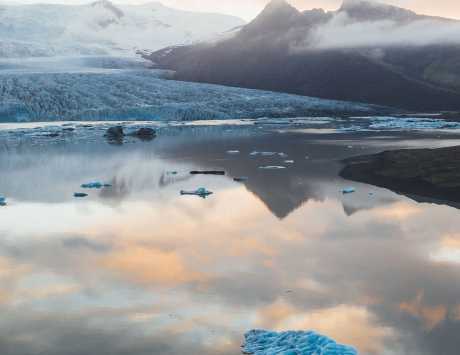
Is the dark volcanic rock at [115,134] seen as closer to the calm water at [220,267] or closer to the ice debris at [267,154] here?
the ice debris at [267,154]

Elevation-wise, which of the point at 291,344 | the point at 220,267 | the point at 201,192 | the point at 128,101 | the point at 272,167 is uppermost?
the point at 128,101

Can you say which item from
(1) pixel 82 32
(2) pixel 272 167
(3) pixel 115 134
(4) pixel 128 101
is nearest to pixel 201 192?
(2) pixel 272 167

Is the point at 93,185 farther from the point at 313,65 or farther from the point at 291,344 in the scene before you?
the point at 313,65

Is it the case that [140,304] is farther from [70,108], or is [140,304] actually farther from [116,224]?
[70,108]

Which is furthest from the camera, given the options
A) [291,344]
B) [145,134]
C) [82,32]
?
[82,32]

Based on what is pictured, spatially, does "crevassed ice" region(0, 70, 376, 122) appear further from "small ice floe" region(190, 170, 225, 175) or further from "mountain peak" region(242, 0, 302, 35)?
"mountain peak" region(242, 0, 302, 35)

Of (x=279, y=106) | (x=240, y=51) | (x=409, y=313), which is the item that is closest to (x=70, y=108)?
(x=279, y=106)
